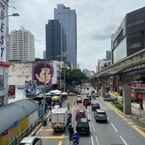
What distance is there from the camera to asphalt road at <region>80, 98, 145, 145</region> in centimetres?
3622

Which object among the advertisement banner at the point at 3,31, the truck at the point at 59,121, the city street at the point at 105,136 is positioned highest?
the advertisement banner at the point at 3,31

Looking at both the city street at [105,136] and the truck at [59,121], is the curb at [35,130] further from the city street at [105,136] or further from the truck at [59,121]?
the truck at [59,121]

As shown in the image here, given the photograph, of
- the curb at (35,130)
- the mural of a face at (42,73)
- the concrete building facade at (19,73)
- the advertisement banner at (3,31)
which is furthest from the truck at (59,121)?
the concrete building facade at (19,73)

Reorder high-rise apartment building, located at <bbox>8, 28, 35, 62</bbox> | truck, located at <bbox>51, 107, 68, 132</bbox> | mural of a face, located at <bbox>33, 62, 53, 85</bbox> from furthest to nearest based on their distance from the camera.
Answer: high-rise apartment building, located at <bbox>8, 28, 35, 62</bbox>
mural of a face, located at <bbox>33, 62, 53, 85</bbox>
truck, located at <bbox>51, 107, 68, 132</bbox>

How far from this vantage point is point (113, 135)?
4050 centimetres

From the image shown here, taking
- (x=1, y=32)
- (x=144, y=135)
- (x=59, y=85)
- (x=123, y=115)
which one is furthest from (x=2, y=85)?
(x=59, y=85)

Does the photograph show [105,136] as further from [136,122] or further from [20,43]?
[20,43]

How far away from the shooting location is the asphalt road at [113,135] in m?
36.2

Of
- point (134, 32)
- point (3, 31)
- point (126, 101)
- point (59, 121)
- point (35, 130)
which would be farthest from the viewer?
point (134, 32)

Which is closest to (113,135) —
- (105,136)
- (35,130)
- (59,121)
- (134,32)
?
(105,136)

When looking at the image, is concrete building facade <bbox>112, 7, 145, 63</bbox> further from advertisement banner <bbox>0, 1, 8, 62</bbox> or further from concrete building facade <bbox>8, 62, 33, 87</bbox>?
advertisement banner <bbox>0, 1, 8, 62</bbox>

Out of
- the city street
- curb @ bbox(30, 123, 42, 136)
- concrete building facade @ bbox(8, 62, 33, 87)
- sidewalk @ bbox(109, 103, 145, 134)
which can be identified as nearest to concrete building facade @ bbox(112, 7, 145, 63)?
concrete building facade @ bbox(8, 62, 33, 87)

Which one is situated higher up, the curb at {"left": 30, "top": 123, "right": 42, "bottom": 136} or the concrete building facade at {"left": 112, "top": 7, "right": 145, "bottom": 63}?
the concrete building facade at {"left": 112, "top": 7, "right": 145, "bottom": 63}

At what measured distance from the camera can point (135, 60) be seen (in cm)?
4500
